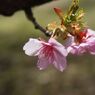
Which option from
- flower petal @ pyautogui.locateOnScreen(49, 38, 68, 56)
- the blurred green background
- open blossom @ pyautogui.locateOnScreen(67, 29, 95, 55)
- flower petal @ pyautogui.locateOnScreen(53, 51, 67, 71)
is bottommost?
the blurred green background

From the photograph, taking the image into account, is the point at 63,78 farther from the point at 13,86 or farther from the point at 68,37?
the point at 68,37

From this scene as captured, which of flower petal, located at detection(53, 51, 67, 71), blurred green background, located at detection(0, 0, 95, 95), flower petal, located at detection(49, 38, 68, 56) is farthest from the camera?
blurred green background, located at detection(0, 0, 95, 95)

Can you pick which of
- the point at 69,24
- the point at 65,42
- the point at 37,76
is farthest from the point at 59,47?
the point at 37,76

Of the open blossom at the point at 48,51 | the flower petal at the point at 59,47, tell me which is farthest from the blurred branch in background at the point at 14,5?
the flower petal at the point at 59,47

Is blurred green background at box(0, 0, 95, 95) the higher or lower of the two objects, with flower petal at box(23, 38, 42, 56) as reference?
lower

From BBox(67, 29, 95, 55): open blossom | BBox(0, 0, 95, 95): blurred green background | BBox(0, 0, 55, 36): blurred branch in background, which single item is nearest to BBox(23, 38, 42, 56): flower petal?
BBox(67, 29, 95, 55): open blossom

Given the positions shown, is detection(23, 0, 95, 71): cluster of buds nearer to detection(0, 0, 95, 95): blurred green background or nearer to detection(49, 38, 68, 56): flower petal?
detection(49, 38, 68, 56): flower petal

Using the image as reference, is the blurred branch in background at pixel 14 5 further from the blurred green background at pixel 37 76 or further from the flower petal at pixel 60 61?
the blurred green background at pixel 37 76

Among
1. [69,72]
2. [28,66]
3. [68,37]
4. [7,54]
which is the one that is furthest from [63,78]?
[68,37]
